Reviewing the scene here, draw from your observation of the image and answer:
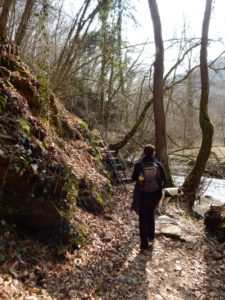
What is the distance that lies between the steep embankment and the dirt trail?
62 cm

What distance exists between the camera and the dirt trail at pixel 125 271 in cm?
412

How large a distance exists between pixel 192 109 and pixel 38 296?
17.3m

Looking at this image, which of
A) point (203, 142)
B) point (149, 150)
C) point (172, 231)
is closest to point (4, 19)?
point (149, 150)

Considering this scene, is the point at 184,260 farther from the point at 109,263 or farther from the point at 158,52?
the point at 158,52

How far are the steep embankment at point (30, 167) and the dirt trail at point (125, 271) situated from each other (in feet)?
2.04

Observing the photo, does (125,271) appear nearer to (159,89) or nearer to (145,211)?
(145,211)

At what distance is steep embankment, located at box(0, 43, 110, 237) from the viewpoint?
15.7ft

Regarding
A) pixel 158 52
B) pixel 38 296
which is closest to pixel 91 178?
pixel 38 296

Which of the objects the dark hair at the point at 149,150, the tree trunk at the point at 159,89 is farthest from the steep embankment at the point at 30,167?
the tree trunk at the point at 159,89

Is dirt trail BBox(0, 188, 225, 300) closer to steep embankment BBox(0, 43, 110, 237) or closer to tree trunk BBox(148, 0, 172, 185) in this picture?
steep embankment BBox(0, 43, 110, 237)

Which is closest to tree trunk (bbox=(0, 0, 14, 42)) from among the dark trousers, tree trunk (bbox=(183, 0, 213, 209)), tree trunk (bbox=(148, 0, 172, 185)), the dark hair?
the dark hair

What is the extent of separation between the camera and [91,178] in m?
7.80

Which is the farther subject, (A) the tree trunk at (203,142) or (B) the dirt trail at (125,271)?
(A) the tree trunk at (203,142)

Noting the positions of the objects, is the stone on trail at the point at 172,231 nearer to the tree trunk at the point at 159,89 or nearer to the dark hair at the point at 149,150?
the dark hair at the point at 149,150
